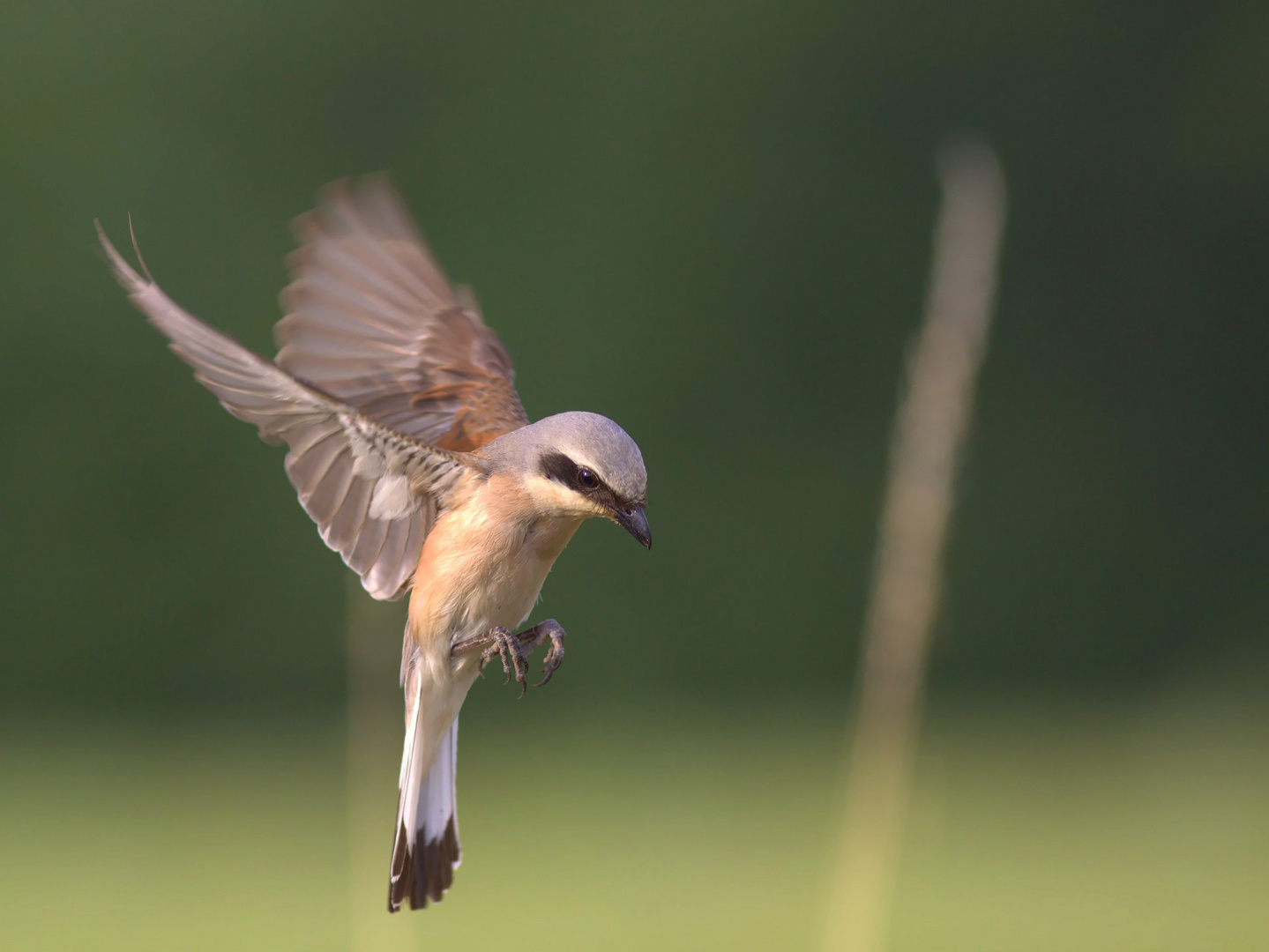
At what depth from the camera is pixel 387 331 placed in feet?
9.45

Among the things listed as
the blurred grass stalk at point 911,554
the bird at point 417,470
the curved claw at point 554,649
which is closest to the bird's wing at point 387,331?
the bird at point 417,470

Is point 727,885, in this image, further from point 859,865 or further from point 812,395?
point 859,865

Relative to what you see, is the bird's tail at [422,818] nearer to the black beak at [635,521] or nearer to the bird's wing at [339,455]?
the bird's wing at [339,455]

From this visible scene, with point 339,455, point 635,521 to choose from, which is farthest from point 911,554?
point 339,455

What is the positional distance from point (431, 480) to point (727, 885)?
12.0 feet

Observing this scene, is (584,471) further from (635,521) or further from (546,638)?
(546,638)

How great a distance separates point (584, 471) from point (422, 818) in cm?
75

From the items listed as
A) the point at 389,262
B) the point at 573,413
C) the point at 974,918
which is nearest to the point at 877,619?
the point at 573,413

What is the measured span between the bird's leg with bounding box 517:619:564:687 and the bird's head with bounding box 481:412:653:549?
0.17 m

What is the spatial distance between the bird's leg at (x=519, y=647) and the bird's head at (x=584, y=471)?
0.58 ft

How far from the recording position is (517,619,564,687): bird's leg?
202 centimetres

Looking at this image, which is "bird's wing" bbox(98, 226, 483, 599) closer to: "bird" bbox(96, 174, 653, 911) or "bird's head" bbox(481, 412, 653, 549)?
"bird" bbox(96, 174, 653, 911)

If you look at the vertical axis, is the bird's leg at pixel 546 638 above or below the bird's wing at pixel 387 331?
below

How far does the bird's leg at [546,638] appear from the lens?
2.02 m
